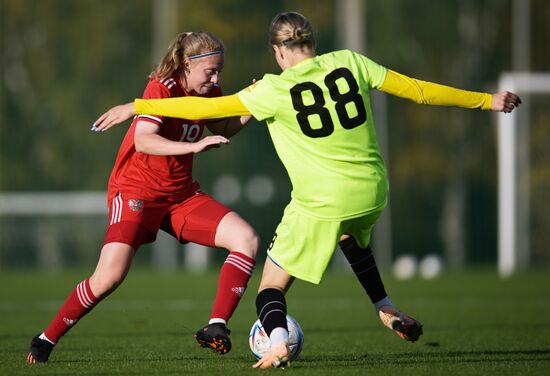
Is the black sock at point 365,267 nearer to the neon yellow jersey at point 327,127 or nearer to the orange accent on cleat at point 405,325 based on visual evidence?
the orange accent on cleat at point 405,325

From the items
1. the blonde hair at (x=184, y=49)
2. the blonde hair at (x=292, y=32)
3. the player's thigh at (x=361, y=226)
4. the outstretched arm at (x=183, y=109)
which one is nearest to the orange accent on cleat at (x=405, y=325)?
the player's thigh at (x=361, y=226)

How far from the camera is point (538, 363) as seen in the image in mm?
5895

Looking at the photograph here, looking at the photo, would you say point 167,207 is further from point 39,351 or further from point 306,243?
point 306,243

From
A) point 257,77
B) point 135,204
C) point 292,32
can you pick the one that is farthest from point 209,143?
point 257,77

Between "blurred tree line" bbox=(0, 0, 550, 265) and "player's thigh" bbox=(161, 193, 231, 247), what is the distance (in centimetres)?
1289

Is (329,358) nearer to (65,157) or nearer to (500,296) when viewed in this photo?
(500,296)

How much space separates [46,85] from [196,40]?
14.6m

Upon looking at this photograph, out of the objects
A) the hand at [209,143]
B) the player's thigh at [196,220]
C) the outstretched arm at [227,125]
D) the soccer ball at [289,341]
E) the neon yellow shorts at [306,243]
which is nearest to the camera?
the hand at [209,143]

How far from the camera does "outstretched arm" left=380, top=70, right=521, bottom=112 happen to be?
556cm

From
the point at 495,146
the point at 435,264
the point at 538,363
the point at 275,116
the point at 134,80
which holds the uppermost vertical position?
the point at 275,116

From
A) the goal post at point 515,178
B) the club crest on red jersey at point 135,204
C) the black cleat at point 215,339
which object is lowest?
the goal post at point 515,178

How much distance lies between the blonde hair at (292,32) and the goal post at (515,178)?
11604 millimetres

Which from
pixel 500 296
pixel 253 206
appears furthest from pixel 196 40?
pixel 253 206

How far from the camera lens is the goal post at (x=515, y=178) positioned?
16.9 metres
